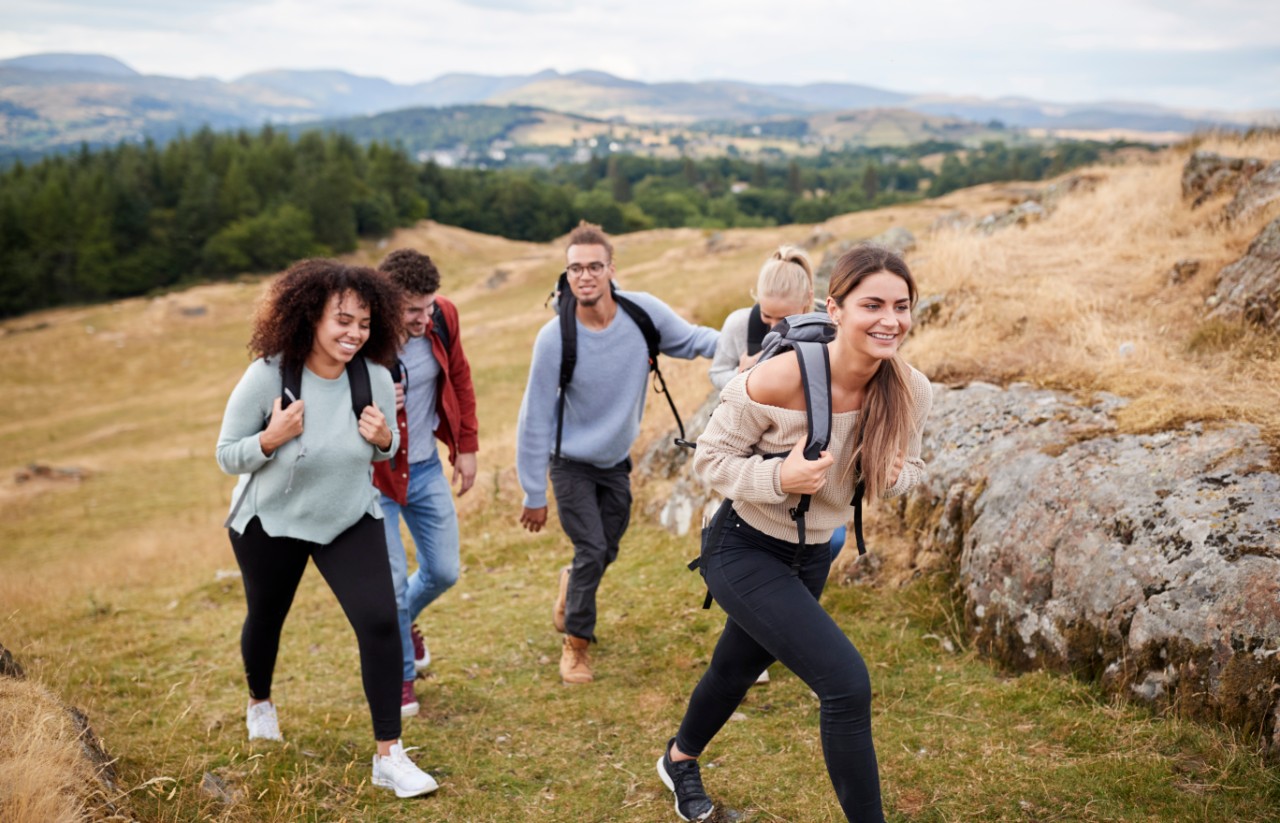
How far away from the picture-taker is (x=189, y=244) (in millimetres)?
81312

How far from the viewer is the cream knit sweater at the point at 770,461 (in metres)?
3.42

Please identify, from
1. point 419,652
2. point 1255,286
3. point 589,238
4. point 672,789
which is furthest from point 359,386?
point 1255,286

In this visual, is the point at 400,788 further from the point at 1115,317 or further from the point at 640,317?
the point at 1115,317

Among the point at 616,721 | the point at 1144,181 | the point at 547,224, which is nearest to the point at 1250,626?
the point at 616,721

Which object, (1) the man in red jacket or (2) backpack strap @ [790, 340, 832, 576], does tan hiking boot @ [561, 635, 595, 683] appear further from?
(2) backpack strap @ [790, 340, 832, 576]

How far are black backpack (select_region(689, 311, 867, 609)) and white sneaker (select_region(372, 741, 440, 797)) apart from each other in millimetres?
2015

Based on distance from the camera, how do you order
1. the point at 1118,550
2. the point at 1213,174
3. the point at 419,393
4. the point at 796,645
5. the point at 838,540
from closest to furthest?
1. the point at 796,645
2. the point at 838,540
3. the point at 1118,550
4. the point at 419,393
5. the point at 1213,174

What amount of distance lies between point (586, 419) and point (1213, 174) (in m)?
10.8

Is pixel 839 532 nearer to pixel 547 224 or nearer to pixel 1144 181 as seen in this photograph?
pixel 1144 181

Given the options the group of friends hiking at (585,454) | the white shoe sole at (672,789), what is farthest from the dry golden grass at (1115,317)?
the white shoe sole at (672,789)

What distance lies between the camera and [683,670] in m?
6.05

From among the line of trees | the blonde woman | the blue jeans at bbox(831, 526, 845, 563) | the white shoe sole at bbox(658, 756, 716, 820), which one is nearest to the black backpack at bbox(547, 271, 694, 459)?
the blonde woman

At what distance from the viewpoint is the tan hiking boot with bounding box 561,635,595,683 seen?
6.03 meters

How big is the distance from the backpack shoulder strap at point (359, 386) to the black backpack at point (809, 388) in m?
2.00
